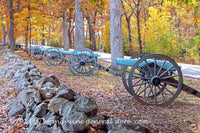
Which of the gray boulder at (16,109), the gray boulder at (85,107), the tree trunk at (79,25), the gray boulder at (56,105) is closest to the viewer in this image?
the gray boulder at (85,107)

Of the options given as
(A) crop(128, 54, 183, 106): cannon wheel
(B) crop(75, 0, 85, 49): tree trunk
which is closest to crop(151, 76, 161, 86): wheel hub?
(A) crop(128, 54, 183, 106): cannon wheel

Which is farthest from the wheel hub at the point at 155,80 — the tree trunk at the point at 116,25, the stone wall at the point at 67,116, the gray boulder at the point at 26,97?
the tree trunk at the point at 116,25

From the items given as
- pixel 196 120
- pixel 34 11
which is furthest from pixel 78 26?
pixel 196 120

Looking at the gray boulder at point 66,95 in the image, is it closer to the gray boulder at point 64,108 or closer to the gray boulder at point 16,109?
the gray boulder at point 64,108

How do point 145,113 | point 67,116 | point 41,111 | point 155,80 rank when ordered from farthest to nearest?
1. point 155,80
2. point 145,113
3. point 41,111
4. point 67,116

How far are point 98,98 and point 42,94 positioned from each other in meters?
1.59

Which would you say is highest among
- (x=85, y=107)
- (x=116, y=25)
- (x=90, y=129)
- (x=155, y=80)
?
(x=116, y=25)

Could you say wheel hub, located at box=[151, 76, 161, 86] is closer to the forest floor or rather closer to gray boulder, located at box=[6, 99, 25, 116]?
the forest floor

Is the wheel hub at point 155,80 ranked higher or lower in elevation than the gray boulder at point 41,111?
higher

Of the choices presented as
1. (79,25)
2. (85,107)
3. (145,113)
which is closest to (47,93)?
(85,107)

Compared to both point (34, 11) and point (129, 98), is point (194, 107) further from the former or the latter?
point (34, 11)

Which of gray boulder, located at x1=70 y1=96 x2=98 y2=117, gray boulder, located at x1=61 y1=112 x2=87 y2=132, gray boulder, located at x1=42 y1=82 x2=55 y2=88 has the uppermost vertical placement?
gray boulder, located at x1=42 y1=82 x2=55 y2=88

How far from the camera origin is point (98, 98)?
5414 mm

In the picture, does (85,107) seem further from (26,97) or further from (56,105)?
(26,97)
